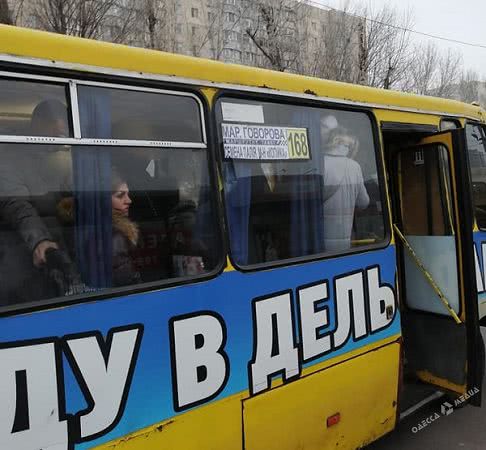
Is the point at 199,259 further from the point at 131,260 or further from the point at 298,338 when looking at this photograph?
the point at 298,338

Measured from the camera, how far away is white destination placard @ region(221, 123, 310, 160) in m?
2.50

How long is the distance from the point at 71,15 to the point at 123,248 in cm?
1184

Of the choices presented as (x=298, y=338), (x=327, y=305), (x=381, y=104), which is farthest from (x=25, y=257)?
(x=381, y=104)

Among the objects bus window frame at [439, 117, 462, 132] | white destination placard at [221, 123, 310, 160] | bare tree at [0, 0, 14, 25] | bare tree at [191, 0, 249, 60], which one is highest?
bare tree at [191, 0, 249, 60]

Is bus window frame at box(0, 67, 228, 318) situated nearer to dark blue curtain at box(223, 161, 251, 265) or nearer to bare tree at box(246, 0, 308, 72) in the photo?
dark blue curtain at box(223, 161, 251, 265)

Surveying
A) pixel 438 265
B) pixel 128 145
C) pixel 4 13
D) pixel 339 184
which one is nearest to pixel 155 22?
pixel 4 13

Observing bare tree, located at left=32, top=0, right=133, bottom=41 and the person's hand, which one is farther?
bare tree, located at left=32, top=0, right=133, bottom=41

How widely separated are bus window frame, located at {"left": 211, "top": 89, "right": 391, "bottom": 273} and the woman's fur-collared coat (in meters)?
0.49

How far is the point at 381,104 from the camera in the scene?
132 inches

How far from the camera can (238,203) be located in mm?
2545

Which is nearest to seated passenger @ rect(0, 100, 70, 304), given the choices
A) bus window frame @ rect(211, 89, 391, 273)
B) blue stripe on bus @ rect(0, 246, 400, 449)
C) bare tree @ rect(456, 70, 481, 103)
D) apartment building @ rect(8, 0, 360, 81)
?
blue stripe on bus @ rect(0, 246, 400, 449)

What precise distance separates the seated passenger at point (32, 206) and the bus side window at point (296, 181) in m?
0.82

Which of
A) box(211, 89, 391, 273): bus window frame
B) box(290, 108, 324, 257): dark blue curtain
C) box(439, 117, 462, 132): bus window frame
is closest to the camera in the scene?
box(211, 89, 391, 273): bus window frame

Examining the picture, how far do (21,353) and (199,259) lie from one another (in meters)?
0.88
